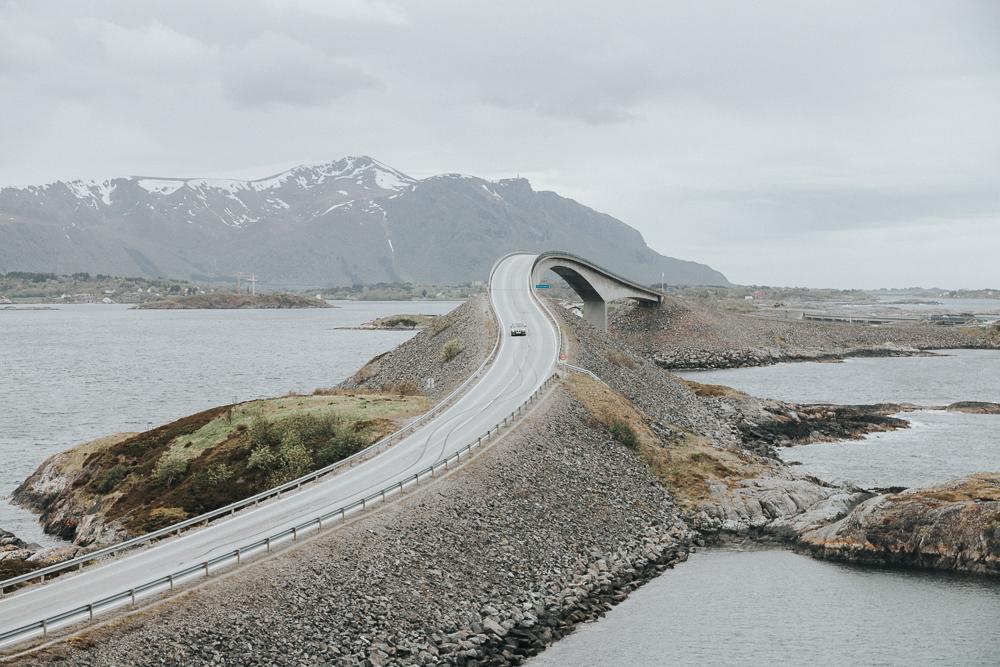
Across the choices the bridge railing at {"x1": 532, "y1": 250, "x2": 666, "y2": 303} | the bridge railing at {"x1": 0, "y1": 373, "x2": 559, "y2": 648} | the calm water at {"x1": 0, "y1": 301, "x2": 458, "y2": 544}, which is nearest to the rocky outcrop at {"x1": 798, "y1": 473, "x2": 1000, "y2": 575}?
the bridge railing at {"x1": 0, "y1": 373, "x2": 559, "y2": 648}

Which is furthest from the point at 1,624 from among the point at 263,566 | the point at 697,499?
the point at 697,499

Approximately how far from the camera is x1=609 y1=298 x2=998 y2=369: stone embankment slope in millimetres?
145750

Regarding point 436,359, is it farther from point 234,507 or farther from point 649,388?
point 234,507

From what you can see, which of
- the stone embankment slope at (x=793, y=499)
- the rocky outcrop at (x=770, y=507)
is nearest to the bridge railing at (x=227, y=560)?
the rocky outcrop at (x=770, y=507)

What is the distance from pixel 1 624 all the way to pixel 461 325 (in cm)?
6543

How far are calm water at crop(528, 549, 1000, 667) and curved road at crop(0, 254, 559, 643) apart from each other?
1119 cm

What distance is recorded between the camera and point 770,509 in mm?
49219

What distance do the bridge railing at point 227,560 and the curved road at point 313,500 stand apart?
766mm

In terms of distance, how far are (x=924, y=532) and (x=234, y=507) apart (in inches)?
1190

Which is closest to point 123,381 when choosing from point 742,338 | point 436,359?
point 436,359

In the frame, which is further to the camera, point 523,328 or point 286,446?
point 523,328

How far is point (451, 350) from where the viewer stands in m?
77.7

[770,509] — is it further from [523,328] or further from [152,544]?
[523,328]

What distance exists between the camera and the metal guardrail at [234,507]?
94.9ft
